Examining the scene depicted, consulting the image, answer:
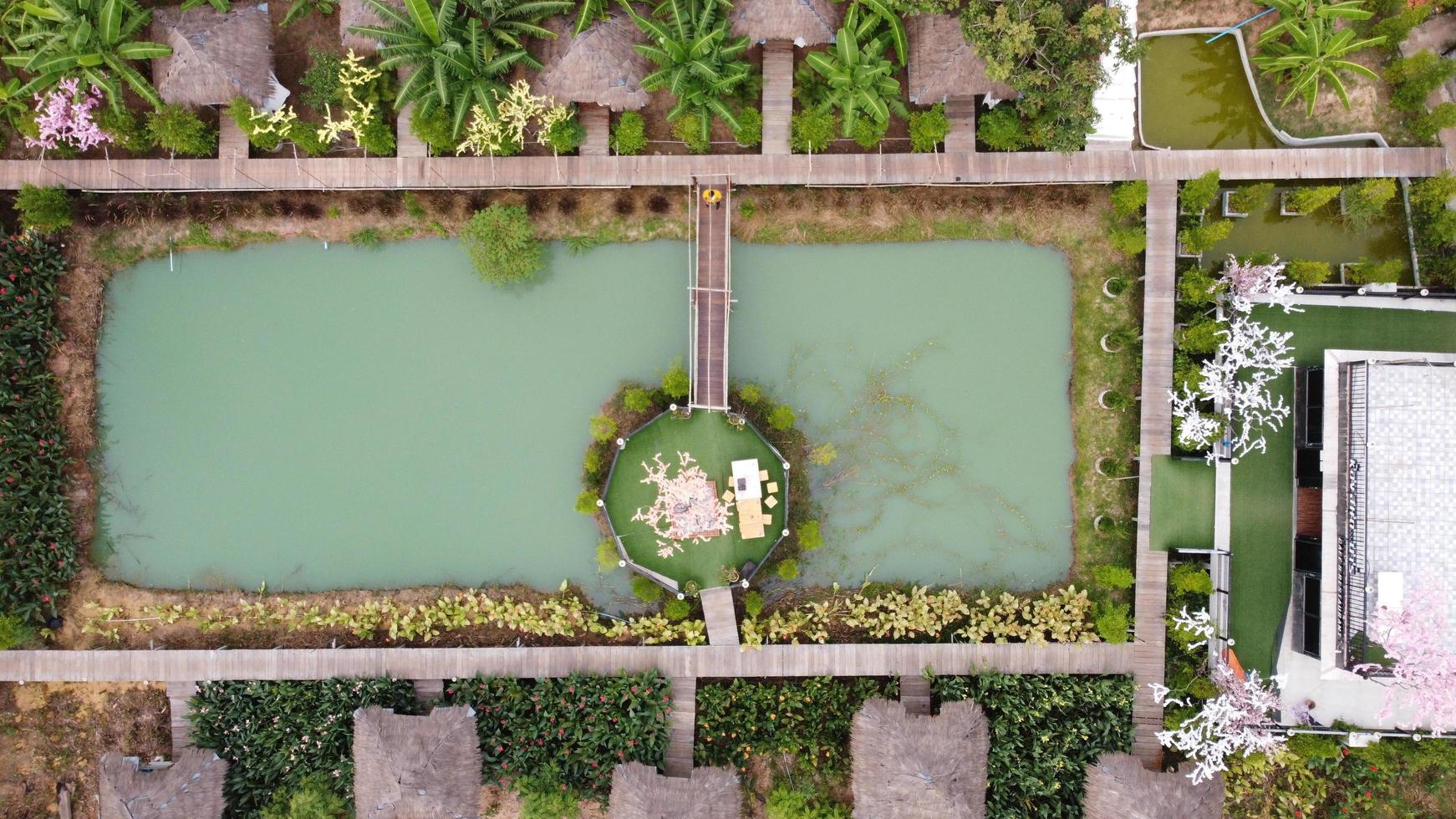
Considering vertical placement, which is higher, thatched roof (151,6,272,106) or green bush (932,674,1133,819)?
thatched roof (151,6,272,106)

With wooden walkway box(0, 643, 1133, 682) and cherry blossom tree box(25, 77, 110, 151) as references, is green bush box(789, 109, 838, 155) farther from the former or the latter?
cherry blossom tree box(25, 77, 110, 151)

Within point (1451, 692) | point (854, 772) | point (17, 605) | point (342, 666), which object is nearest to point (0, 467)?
point (17, 605)

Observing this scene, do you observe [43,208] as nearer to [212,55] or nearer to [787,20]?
→ [212,55]

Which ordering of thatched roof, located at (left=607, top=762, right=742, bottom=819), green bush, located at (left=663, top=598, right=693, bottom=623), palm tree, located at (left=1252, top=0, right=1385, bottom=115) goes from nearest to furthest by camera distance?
palm tree, located at (left=1252, top=0, right=1385, bottom=115), thatched roof, located at (left=607, top=762, right=742, bottom=819), green bush, located at (left=663, top=598, right=693, bottom=623)

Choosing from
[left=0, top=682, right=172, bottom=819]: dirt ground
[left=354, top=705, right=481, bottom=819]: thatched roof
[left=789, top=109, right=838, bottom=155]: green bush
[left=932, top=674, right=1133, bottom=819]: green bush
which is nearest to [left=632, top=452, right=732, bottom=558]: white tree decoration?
→ [left=354, top=705, right=481, bottom=819]: thatched roof

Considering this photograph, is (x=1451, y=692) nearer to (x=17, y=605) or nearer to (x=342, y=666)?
(x=342, y=666)

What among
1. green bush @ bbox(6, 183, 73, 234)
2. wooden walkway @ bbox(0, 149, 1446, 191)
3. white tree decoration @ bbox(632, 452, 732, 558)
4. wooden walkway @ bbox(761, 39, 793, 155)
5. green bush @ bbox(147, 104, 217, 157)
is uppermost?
wooden walkway @ bbox(761, 39, 793, 155)

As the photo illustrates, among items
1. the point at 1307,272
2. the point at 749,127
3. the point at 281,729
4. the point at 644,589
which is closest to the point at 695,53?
the point at 749,127
